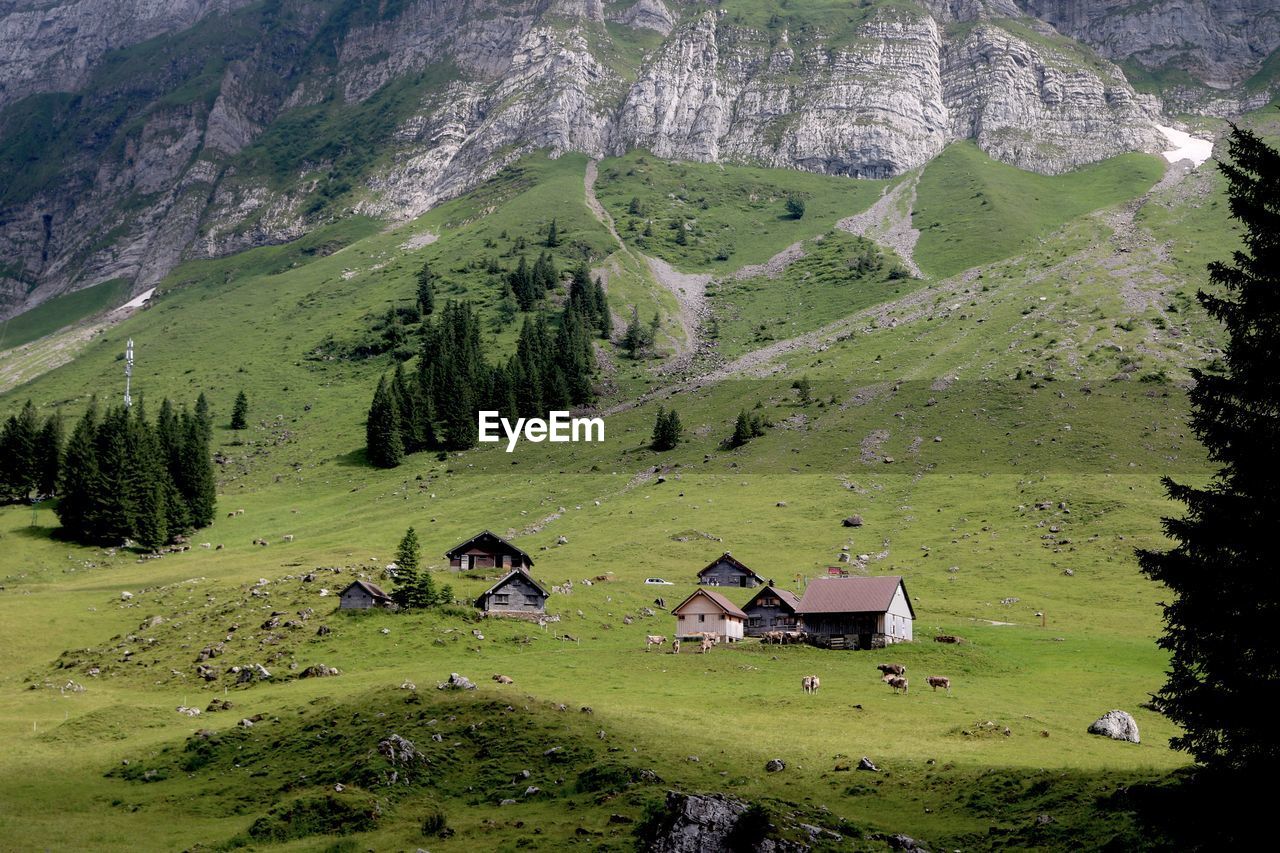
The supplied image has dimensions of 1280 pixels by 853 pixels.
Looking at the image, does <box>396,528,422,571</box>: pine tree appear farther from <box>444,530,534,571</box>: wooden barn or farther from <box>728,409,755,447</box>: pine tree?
<box>728,409,755,447</box>: pine tree

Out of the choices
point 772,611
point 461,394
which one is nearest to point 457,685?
point 772,611

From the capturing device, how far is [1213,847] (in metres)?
25.5

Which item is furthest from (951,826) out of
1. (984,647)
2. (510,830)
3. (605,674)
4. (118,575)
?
(118,575)

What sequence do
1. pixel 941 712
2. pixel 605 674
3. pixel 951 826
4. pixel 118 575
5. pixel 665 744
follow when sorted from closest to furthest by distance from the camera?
pixel 951 826 → pixel 665 744 → pixel 941 712 → pixel 605 674 → pixel 118 575

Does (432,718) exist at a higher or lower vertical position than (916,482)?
lower

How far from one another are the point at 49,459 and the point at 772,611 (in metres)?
103

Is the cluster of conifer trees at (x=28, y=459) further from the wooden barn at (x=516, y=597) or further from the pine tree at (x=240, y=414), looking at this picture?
the wooden barn at (x=516, y=597)

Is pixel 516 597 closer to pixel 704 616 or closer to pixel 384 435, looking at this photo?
pixel 704 616

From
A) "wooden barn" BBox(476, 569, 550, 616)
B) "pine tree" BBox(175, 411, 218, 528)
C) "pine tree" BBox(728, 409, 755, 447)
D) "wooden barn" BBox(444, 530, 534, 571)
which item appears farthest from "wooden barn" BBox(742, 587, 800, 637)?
"pine tree" BBox(175, 411, 218, 528)

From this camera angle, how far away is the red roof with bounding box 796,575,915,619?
8331 centimetres

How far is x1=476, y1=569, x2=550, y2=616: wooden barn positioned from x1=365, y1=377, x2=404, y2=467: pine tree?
8284 centimetres

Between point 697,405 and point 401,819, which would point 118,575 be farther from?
point 697,405

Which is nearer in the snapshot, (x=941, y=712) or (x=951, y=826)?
(x=951, y=826)

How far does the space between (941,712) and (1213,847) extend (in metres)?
34.7
